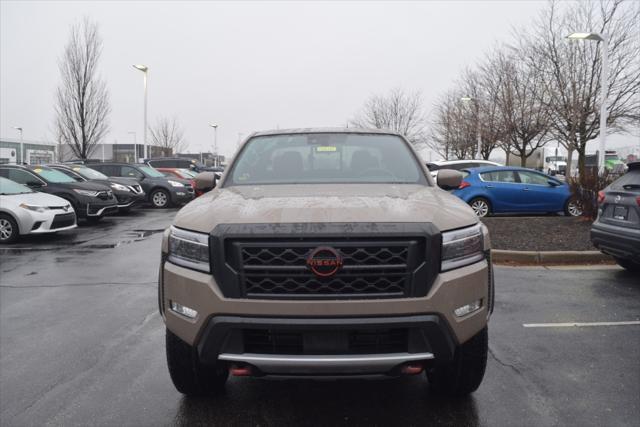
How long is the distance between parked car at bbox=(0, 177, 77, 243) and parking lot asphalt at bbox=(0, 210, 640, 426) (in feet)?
14.1

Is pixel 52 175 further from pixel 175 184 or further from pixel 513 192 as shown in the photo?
pixel 513 192

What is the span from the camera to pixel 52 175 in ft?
43.9

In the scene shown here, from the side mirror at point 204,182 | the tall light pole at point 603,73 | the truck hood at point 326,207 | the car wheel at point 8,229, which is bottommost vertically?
the car wheel at point 8,229

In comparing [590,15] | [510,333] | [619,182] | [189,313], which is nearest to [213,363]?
[189,313]

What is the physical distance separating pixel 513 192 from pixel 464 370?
11.8m

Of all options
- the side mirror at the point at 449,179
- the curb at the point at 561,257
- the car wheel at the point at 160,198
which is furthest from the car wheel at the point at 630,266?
the car wheel at the point at 160,198

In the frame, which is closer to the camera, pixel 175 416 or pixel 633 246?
pixel 175 416

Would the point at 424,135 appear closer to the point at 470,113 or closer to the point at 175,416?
the point at 470,113

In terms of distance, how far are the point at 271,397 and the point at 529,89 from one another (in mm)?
22849

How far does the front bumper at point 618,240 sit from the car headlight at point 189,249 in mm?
5426

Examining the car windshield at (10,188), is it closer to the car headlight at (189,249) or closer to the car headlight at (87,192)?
the car headlight at (87,192)

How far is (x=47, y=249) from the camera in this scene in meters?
9.54

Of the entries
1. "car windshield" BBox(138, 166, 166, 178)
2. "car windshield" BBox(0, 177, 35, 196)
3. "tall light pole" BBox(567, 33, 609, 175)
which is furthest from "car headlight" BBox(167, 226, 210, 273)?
"car windshield" BBox(138, 166, 166, 178)

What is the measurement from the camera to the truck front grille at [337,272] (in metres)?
2.56
